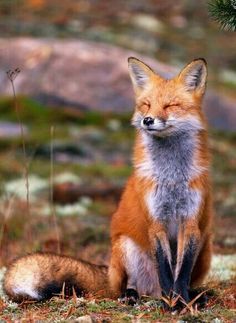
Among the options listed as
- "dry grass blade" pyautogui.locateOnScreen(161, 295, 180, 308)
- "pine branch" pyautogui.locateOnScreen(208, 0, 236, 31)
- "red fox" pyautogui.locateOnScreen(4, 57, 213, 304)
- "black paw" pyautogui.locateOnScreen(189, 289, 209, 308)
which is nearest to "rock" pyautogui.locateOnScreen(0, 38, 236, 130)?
"pine branch" pyautogui.locateOnScreen(208, 0, 236, 31)

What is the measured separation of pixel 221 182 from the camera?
18.9 metres

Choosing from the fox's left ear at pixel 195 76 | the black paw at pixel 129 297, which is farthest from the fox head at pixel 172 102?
the black paw at pixel 129 297

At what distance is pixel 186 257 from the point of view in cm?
653

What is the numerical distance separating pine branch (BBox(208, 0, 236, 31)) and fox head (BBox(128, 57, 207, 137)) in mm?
578

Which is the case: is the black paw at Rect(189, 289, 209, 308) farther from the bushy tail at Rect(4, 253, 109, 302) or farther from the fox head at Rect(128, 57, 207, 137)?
the fox head at Rect(128, 57, 207, 137)

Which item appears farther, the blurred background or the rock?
the rock

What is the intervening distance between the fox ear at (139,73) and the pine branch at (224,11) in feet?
2.75

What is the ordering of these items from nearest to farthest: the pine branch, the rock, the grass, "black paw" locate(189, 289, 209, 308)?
the grass < "black paw" locate(189, 289, 209, 308) < the pine branch < the rock

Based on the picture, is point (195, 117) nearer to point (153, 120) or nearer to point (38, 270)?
point (153, 120)

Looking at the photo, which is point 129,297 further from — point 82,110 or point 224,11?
point 82,110

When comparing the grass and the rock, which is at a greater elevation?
the rock

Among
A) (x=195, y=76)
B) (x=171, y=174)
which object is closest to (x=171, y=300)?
(x=171, y=174)

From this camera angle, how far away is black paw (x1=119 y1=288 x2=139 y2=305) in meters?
6.86

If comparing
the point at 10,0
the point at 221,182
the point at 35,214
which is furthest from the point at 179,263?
the point at 10,0
